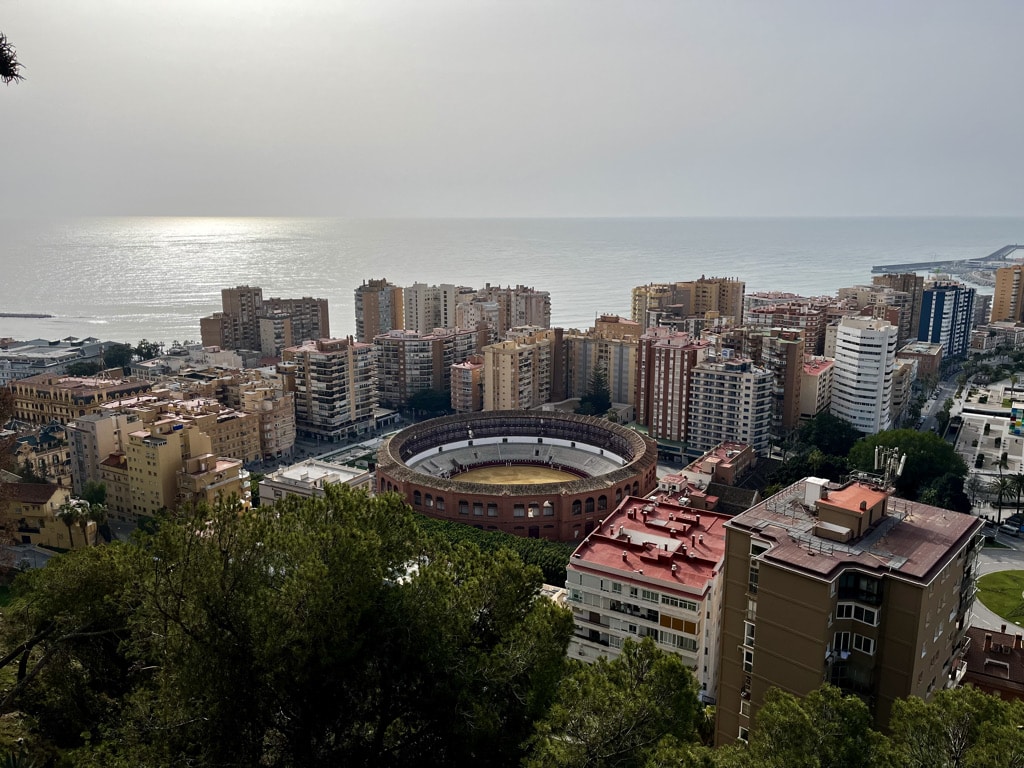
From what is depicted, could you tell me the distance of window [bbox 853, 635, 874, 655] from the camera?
8.59 meters

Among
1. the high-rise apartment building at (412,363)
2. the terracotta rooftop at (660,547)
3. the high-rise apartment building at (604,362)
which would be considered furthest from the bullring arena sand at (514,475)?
the terracotta rooftop at (660,547)

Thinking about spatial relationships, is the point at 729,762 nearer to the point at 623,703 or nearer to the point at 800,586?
the point at 623,703

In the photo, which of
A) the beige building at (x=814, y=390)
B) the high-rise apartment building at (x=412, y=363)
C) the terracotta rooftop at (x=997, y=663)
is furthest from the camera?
the high-rise apartment building at (x=412, y=363)

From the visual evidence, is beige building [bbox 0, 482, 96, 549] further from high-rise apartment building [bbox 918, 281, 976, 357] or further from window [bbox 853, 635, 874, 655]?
high-rise apartment building [bbox 918, 281, 976, 357]

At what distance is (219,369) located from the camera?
109ft

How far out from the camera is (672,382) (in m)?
29.0

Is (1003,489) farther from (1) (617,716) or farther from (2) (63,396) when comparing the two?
(2) (63,396)

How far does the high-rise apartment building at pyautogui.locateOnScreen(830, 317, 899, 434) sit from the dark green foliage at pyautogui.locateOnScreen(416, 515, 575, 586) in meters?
14.8

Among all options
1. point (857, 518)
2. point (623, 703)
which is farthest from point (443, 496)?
point (623, 703)

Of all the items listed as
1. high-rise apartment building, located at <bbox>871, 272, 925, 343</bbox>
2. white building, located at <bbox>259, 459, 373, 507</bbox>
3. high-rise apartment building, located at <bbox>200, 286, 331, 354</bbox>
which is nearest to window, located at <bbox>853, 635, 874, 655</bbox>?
white building, located at <bbox>259, 459, 373, 507</bbox>

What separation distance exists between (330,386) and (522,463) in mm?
8552

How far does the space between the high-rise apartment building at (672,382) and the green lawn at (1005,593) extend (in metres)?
11.6

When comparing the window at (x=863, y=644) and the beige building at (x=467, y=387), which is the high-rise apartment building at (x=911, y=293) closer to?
the beige building at (x=467, y=387)

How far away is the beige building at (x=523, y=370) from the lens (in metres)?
32.3
